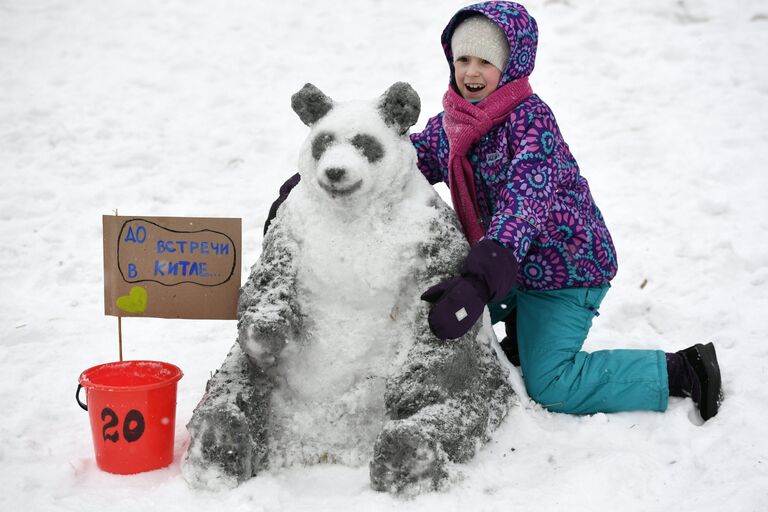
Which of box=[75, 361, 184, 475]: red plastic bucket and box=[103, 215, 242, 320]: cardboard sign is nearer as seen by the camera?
box=[75, 361, 184, 475]: red plastic bucket

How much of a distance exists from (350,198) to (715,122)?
3.73 meters

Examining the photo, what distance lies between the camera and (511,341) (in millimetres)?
3400

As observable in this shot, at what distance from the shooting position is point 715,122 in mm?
5348

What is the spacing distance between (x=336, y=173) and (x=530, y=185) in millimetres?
658

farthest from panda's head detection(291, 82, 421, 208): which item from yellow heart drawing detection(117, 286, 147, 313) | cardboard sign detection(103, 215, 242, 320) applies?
yellow heart drawing detection(117, 286, 147, 313)

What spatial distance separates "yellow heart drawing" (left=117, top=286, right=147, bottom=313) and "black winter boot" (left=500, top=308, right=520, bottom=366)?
1458 millimetres

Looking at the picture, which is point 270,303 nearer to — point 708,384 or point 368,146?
point 368,146

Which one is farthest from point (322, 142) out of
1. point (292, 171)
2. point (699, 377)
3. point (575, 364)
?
point (292, 171)

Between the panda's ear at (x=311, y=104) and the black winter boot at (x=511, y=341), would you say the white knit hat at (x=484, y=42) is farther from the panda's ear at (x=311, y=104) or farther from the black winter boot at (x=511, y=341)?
the black winter boot at (x=511, y=341)

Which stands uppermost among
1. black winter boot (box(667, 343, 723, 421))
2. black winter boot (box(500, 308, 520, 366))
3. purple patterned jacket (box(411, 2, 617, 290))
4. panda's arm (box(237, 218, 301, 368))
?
purple patterned jacket (box(411, 2, 617, 290))

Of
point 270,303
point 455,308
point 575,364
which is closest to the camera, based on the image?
point 455,308

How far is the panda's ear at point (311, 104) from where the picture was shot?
262 cm

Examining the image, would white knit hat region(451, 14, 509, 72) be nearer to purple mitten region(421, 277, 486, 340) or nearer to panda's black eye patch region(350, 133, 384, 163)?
panda's black eye patch region(350, 133, 384, 163)

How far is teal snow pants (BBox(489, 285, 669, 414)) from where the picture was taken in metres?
2.86
